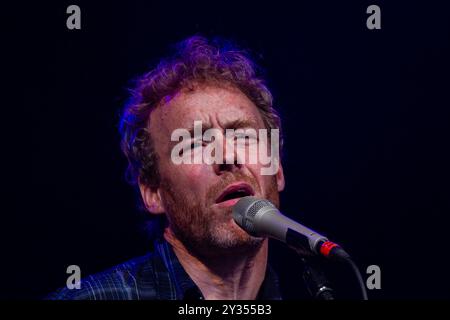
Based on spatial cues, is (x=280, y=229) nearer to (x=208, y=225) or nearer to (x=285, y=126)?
(x=208, y=225)

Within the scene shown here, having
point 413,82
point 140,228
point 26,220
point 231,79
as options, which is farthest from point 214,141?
point 413,82

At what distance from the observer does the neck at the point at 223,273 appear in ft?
7.67

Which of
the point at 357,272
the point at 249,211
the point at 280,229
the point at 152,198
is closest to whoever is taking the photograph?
the point at 357,272

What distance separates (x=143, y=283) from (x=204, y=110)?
2.63 feet

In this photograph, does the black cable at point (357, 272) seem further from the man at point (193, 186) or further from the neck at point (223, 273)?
the neck at point (223, 273)

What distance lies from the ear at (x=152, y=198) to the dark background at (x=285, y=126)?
10 centimetres

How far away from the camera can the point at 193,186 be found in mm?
2275

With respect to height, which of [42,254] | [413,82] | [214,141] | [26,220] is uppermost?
[413,82]

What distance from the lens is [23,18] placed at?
95.1 inches

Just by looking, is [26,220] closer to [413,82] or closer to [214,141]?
[214,141]

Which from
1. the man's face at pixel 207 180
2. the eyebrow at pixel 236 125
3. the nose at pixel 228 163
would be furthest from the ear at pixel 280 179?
the nose at pixel 228 163

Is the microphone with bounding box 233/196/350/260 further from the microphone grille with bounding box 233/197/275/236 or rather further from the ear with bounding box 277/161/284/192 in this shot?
the ear with bounding box 277/161/284/192

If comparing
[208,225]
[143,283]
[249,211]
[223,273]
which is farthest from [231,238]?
[143,283]
